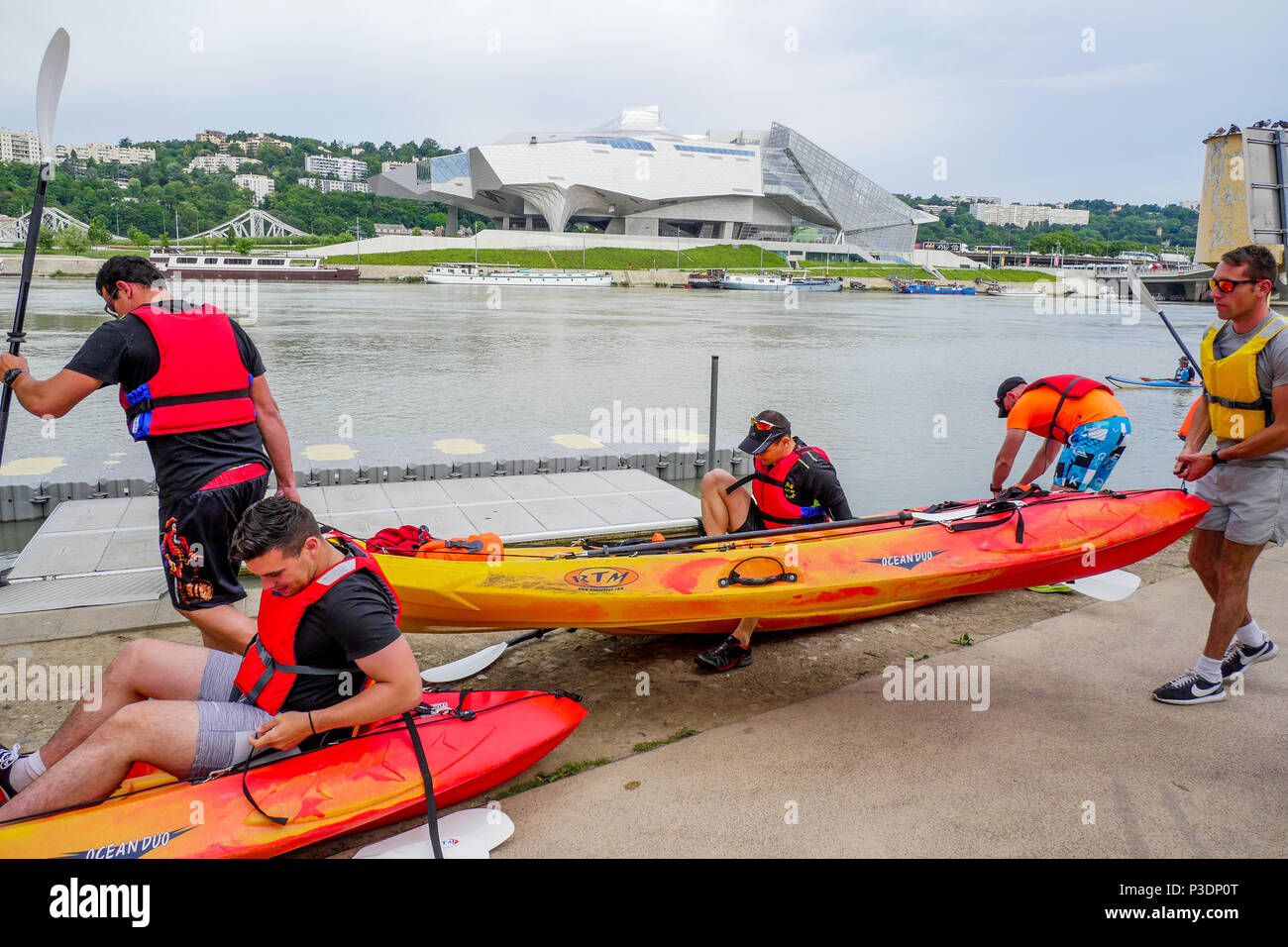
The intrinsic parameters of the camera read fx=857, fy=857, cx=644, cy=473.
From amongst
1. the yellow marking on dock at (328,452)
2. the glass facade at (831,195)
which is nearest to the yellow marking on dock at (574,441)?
the yellow marking on dock at (328,452)

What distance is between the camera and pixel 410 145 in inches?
5674

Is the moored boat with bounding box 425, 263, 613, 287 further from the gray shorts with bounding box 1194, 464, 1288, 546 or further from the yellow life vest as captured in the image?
the gray shorts with bounding box 1194, 464, 1288, 546

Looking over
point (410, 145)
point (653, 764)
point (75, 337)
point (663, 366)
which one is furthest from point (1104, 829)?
point (410, 145)

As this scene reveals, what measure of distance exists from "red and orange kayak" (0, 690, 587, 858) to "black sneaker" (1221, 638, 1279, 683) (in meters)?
2.91

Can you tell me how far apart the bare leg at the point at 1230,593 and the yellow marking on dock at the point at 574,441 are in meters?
6.53

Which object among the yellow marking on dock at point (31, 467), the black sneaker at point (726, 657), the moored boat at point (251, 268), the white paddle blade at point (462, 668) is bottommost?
the white paddle blade at point (462, 668)

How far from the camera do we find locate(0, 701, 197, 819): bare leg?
93.4 inches

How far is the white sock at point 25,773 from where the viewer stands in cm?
255

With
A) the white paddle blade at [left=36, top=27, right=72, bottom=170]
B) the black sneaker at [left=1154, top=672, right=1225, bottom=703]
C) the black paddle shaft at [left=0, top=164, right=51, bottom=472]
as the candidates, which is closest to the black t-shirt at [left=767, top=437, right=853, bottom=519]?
the black sneaker at [left=1154, top=672, right=1225, bottom=703]

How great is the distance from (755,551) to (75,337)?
2372 cm

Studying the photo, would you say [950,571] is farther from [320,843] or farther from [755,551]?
[320,843]

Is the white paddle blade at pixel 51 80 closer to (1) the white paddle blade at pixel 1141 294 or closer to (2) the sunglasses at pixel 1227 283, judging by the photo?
(2) the sunglasses at pixel 1227 283

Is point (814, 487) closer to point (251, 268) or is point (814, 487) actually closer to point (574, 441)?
point (574, 441)

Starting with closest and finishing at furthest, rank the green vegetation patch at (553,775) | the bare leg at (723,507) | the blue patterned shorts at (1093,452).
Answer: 1. the green vegetation patch at (553,775)
2. the bare leg at (723,507)
3. the blue patterned shorts at (1093,452)
